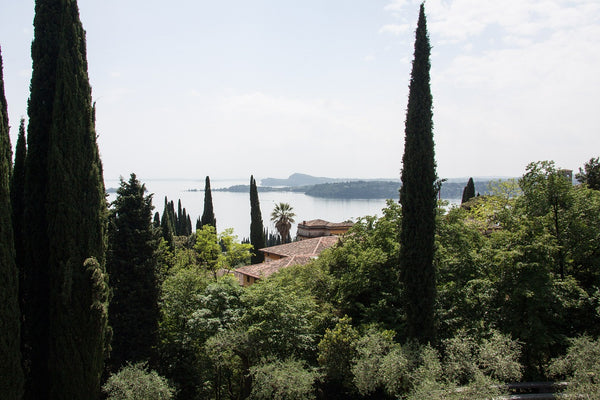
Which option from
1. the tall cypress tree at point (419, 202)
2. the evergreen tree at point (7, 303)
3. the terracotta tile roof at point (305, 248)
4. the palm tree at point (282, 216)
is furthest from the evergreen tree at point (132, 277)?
the palm tree at point (282, 216)

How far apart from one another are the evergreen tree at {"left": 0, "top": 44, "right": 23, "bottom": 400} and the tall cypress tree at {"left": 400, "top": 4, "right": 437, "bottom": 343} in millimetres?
10330

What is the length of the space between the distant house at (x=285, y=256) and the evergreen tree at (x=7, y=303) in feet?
56.7

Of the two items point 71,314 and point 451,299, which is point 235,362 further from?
point 451,299

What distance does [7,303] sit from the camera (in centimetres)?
841

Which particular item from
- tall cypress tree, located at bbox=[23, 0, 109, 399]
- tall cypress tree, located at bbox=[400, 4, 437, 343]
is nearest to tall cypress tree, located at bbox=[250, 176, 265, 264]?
tall cypress tree, located at bbox=[400, 4, 437, 343]

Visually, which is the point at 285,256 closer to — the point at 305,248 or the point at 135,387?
the point at 305,248

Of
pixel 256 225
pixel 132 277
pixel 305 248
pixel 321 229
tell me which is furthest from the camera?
pixel 321 229

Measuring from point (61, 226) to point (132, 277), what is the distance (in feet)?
11.8

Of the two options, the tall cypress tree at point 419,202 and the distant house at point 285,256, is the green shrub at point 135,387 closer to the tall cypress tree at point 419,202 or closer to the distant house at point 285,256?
the tall cypress tree at point 419,202

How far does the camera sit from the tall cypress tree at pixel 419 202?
38.6 ft

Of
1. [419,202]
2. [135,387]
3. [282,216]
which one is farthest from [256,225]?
[135,387]

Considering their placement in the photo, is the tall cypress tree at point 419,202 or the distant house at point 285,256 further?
the distant house at point 285,256

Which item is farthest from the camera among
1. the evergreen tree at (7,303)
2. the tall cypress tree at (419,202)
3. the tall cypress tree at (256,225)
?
the tall cypress tree at (256,225)

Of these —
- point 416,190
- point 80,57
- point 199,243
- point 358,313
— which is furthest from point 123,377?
point 199,243
